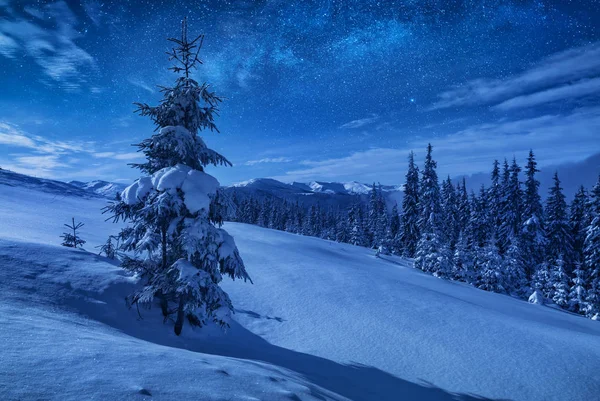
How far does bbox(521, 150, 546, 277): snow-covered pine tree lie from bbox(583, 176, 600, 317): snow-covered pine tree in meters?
Result: 5.01

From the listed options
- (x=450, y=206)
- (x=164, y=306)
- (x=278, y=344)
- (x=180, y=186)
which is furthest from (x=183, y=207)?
(x=450, y=206)

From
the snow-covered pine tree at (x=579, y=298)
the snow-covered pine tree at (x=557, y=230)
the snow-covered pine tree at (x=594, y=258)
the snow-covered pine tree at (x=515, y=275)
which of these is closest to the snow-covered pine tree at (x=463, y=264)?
the snow-covered pine tree at (x=515, y=275)

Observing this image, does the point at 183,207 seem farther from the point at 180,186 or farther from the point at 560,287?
the point at 560,287

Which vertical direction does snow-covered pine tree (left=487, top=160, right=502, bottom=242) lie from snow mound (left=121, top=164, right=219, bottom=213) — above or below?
above

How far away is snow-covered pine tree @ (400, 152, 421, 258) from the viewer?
4538 cm

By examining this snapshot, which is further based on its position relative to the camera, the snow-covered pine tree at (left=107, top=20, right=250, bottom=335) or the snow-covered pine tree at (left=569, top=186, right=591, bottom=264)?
the snow-covered pine tree at (left=569, top=186, right=591, bottom=264)

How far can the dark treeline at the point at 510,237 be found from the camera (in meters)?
30.9

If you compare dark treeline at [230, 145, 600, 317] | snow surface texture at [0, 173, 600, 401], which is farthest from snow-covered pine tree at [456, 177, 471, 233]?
snow surface texture at [0, 173, 600, 401]

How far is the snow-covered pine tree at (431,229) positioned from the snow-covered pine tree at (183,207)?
25.5 m

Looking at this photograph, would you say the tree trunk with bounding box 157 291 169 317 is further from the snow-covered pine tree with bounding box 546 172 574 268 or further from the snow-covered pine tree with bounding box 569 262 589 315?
the snow-covered pine tree with bounding box 546 172 574 268

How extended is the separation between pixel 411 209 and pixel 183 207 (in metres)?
42.3

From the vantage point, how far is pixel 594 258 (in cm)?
3153

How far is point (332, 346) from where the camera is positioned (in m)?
11.0

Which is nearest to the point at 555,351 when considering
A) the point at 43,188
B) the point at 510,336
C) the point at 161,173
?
the point at 510,336
